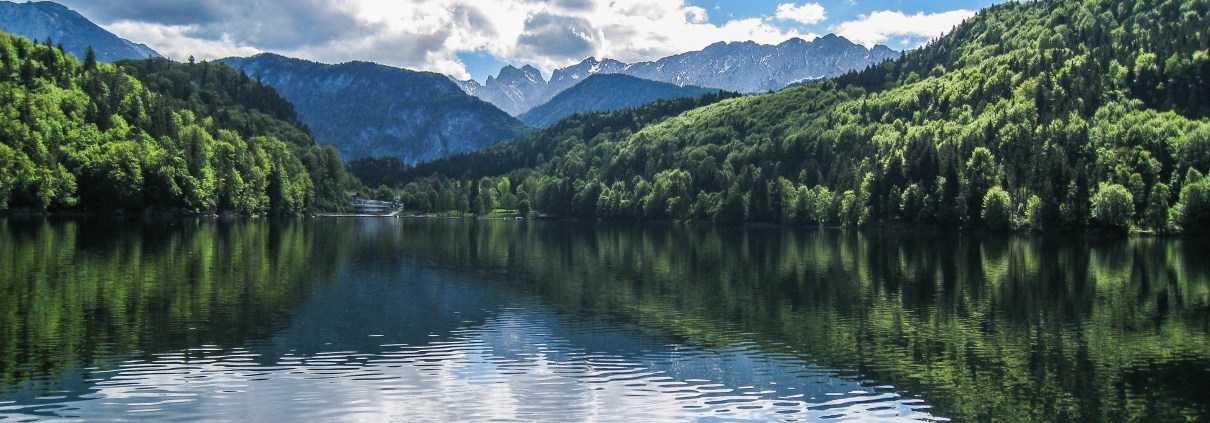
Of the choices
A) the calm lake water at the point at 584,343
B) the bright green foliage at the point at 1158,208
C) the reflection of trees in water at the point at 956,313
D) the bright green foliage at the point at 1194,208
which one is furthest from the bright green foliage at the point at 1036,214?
the calm lake water at the point at 584,343

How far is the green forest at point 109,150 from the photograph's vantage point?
12069cm

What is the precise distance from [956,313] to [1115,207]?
98.4 metres

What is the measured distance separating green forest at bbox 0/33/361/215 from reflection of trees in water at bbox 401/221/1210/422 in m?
82.4

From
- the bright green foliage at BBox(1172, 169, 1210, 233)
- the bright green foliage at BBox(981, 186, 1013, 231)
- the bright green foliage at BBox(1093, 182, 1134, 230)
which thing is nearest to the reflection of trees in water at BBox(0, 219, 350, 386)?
the bright green foliage at BBox(981, 186, 1013, 231)

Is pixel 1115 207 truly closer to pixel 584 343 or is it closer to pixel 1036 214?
pixel 1036 214

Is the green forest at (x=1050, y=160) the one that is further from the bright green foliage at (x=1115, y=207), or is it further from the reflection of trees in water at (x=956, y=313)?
the reflection of trees in water at (x=956, y=313)

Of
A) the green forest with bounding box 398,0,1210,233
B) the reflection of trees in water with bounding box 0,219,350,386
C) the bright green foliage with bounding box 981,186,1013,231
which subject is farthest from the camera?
the bright green foliage with bounding box 981,186,1013,231

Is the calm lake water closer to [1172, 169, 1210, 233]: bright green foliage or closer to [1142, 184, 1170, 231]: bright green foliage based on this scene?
[1172, 169, 1210, 233]: bright green foliage

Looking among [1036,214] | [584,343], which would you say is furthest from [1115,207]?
[584,343]

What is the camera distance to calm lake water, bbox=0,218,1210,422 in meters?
21.1

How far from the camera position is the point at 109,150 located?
133000 mm

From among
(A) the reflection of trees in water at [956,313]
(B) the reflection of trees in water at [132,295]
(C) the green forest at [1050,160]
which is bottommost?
(A) the reflection of trees in water at [956,313]

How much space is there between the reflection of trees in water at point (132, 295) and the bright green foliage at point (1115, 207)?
352ft

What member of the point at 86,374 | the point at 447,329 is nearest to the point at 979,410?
the point at 447,329
